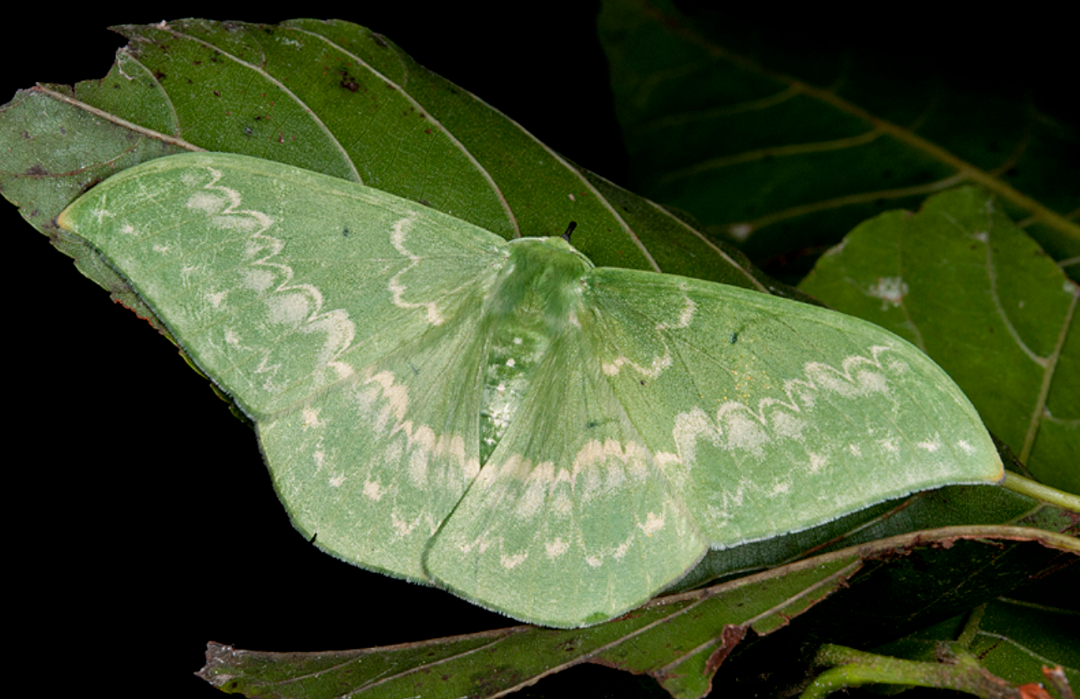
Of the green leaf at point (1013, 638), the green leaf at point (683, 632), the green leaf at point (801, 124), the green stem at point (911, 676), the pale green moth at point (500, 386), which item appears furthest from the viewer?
the green leaf at point (801, 124)

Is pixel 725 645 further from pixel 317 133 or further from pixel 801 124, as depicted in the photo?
pixel 801 124

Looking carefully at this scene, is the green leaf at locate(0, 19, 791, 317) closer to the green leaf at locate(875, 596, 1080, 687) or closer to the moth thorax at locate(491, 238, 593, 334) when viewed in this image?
the moth thorax at locate(491, 238, 593, 334)

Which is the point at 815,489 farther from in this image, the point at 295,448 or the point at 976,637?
the point at 295,448

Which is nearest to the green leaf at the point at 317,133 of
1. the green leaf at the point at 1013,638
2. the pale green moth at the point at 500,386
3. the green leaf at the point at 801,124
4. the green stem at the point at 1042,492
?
the pale green moth at the point at 500,386

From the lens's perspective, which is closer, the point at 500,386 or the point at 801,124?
the point at 500,386

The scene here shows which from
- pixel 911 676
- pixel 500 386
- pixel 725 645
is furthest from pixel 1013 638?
pixel 500 386

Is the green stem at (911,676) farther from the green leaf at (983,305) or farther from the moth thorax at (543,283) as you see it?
the green leaf at (983,305)

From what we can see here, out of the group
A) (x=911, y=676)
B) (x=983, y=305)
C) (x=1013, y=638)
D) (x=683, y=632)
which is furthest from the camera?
(x=983, y=305)
